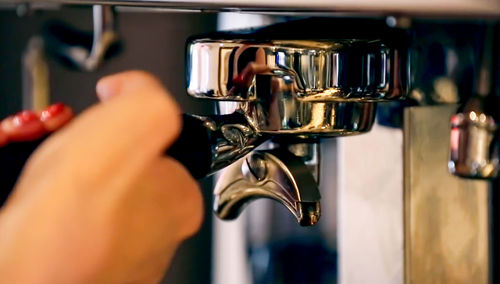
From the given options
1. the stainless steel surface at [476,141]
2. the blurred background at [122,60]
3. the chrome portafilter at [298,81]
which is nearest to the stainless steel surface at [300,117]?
the chrome portafilter at [298,81]

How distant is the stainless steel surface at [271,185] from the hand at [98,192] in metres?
0.05

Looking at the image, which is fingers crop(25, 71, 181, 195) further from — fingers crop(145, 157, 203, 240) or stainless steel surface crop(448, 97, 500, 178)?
stainless steel surface crop(448, 97, 500, 178)

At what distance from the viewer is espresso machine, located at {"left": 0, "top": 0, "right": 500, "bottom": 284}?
0.43 m

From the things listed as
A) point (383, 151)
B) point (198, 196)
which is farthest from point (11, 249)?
point (383, 151)

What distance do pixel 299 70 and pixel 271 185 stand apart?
0.08 meters

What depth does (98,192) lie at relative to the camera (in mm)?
409

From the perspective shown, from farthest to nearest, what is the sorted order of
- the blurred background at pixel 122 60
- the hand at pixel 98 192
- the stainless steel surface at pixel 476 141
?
the blurred background at pixel 122 60
the stainless steel surface at pixel 476 141
the hand at pixel 98 192

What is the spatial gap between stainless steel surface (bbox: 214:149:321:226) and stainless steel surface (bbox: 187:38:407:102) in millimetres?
54

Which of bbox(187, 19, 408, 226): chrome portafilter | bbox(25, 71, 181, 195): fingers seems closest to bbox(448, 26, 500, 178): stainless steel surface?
bbox(187, 19, 408, 226): chrome portafilter

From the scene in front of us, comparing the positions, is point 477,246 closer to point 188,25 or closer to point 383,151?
point 383,151

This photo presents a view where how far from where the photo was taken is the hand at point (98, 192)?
0.40 metres

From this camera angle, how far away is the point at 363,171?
62cm

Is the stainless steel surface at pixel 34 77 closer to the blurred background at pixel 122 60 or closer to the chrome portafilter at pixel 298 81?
the blurred background at pixel 122 60

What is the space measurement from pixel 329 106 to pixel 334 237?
0.24 m
